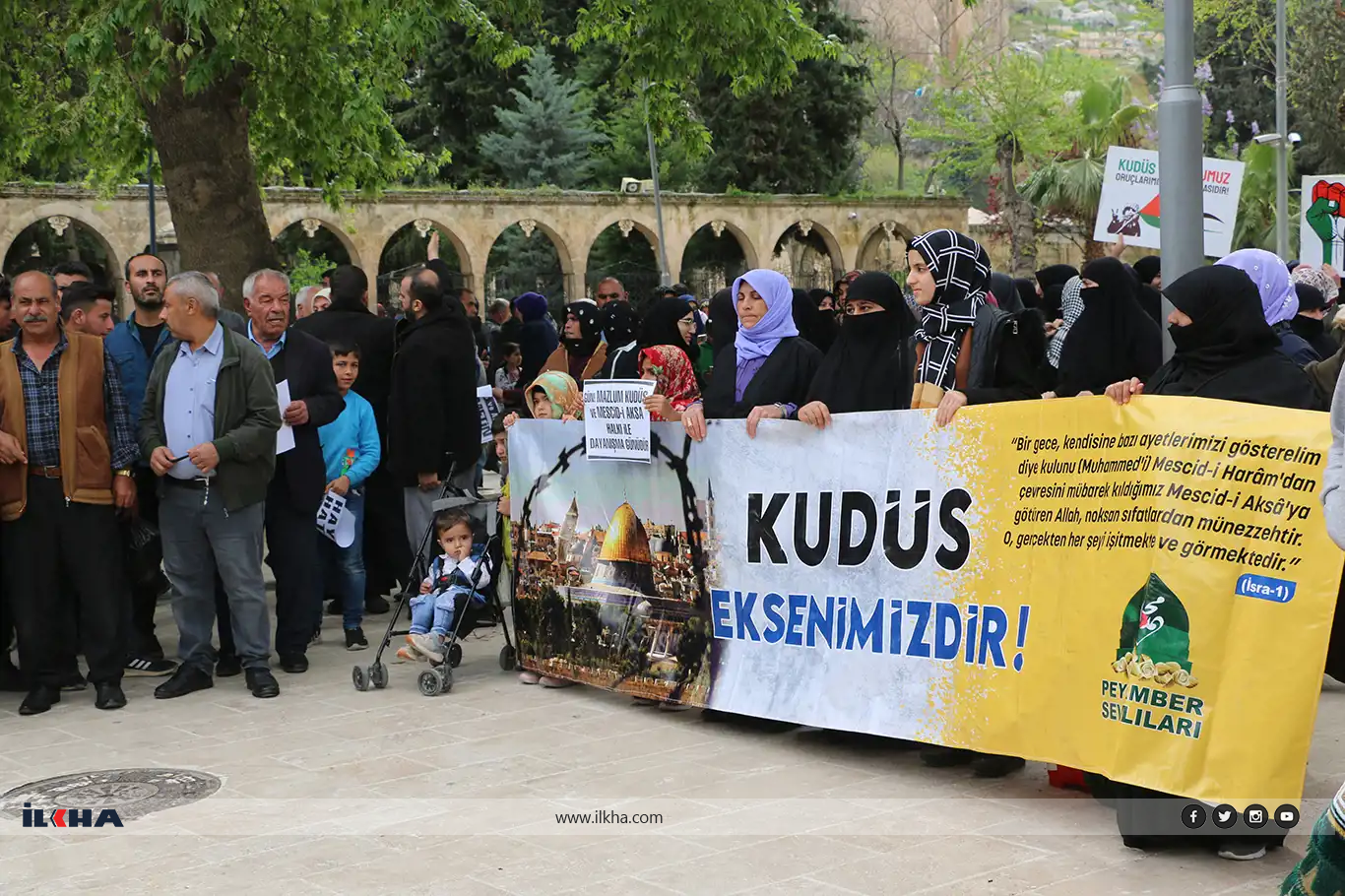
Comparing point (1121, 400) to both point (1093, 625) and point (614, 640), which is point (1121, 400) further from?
point (614, 640)

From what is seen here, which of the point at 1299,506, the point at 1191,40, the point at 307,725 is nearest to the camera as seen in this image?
the point at 1299,506

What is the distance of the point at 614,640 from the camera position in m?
8.05

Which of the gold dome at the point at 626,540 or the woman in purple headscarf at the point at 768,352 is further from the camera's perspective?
the gold dome at the point at 626,540

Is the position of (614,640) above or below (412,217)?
below

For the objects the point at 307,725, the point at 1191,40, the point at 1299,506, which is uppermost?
the point at 1191,40

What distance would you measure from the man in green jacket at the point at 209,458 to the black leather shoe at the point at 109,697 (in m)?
0.24

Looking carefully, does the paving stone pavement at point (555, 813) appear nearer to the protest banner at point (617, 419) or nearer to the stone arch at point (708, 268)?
the protest banner at point (617, 419)

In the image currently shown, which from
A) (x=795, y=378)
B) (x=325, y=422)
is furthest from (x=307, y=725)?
(x=795, y=378)

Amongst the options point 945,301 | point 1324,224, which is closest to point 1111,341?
point 945,301

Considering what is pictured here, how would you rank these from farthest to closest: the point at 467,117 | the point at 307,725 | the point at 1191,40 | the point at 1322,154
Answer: the point at 1322,154
the point at 467,117
the point at 307,725
the point at 1191,40

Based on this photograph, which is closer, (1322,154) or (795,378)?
(795,378)

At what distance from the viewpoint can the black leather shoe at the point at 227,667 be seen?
924 cm

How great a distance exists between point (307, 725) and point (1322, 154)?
50636mm

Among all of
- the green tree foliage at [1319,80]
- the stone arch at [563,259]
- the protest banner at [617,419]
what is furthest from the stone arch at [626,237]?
the protest banner at [617,419]
